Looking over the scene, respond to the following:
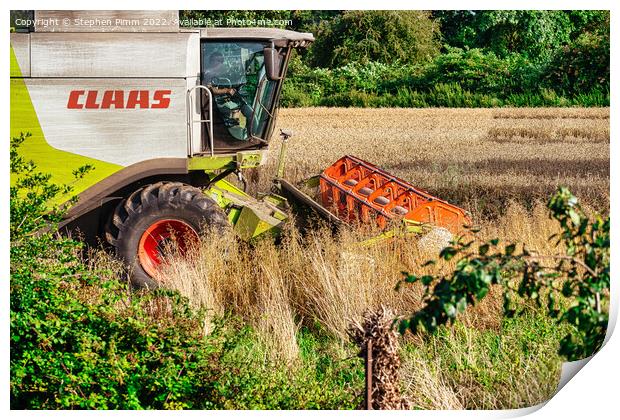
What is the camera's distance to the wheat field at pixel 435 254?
6469 millimetres

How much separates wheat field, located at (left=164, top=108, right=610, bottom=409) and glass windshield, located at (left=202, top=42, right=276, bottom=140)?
100 centimetres

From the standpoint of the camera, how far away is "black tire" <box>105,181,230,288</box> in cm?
796

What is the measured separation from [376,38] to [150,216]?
2.31 m

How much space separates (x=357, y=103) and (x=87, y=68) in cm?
276

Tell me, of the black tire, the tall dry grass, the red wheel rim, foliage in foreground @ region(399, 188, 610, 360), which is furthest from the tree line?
foliage in foreground @ region(399, 188, 610, 360)

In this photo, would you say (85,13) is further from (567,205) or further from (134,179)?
(567,205)

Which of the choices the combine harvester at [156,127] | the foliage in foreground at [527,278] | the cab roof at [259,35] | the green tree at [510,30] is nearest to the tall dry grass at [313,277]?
the combine harvester at [156,127]

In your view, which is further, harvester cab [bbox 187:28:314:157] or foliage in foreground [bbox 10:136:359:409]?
harvester cab [bbox 187:28:314:157]

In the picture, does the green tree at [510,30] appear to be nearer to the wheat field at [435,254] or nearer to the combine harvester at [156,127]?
the wheat field at [435,254]

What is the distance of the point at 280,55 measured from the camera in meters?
8.16

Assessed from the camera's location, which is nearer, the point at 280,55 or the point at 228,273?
the point at 228,273

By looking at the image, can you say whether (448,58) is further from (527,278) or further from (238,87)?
(527,278)

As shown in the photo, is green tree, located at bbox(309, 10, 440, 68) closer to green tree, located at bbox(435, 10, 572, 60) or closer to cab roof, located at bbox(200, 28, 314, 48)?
green tree, located at bbox(435, 10, 572, 60)
